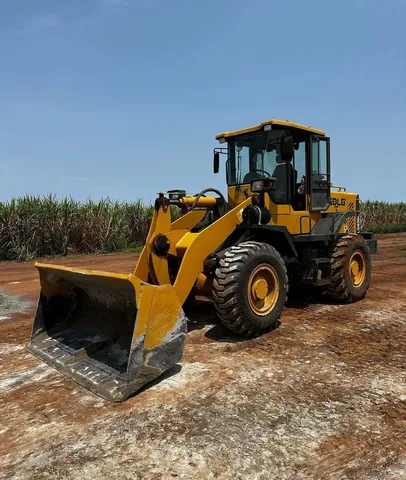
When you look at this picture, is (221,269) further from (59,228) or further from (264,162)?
(59,228)

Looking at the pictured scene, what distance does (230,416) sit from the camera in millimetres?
3316

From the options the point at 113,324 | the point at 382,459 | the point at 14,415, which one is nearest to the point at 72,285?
the point at 113,324

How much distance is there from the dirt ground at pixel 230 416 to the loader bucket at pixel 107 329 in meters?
0.16

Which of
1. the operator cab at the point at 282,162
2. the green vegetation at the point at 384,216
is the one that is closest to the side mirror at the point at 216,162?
the operator cab at the point at 282,162

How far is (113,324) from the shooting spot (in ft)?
15.3

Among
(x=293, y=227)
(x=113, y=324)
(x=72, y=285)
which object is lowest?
(x=113, y=324)

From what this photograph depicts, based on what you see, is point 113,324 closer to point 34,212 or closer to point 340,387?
point 340,387

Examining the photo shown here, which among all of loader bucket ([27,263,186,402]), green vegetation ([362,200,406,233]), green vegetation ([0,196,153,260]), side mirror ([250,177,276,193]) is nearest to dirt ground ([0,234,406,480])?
loader bucket ([27,263,186,402])

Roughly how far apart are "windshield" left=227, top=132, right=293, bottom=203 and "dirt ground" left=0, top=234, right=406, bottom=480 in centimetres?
225

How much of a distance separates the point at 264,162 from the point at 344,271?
2144 millimetres

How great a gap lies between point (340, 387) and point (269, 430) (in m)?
1.05

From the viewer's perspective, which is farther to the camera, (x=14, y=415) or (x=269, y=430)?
(x=14, y=415)

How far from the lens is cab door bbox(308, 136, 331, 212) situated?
6.90 m

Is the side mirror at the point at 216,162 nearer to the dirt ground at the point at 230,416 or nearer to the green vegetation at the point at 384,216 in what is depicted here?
the dirt ground at the point at 230,416
